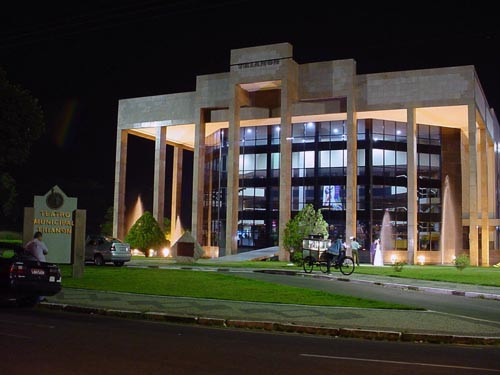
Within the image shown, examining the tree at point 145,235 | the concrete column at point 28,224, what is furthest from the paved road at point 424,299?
the tree at point 145,235

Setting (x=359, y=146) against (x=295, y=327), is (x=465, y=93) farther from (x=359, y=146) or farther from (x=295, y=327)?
(x=295, y=327)

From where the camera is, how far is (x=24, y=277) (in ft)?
48.5

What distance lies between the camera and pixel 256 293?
18.5 metres

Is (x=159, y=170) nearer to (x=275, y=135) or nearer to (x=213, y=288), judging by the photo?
(x=275, y=135)

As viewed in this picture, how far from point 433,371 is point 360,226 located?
154ft

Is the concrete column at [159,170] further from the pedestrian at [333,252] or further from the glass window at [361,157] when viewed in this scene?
the pedestrian at [333,252]

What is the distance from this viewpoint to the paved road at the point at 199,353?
7797 millimetres

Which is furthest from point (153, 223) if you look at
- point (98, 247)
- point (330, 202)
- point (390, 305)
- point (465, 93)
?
point (390, 305)

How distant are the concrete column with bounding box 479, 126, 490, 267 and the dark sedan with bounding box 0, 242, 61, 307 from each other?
4013 centimetres

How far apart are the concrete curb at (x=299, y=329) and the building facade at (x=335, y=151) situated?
1424 inches

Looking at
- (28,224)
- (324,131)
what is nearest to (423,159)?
(324,131)

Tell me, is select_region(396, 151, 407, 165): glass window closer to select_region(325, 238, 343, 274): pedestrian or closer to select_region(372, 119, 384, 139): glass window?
select_region(372, 119, 384, 139): glass window

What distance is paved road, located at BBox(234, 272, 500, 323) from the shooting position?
15352mm

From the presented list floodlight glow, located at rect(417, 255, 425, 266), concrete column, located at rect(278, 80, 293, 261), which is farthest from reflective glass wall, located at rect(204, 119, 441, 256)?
concrete column, located at rect(278, 80, 293, 261)
